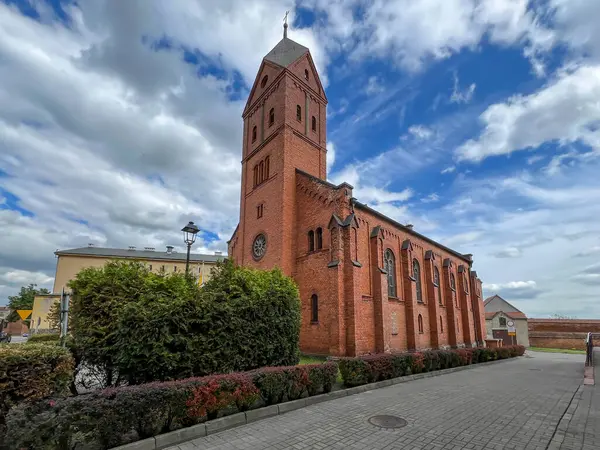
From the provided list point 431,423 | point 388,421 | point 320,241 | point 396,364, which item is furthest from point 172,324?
point 320,241

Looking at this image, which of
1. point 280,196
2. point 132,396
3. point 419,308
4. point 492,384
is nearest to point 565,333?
point 419,308

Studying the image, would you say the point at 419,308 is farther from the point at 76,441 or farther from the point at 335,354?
the point at 76,441

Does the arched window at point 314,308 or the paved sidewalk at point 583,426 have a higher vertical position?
the arched window at point 314,308

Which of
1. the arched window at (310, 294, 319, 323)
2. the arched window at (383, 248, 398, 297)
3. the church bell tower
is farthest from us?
the arched window at (383, 248, 398, 297)

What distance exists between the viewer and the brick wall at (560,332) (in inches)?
1821

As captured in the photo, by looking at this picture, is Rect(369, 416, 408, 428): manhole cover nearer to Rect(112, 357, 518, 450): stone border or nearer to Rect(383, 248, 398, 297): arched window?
Rect(112, 357, 518, 450): stone border

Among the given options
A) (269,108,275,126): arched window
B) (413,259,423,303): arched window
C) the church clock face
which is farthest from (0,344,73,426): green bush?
(413,259,423,303): arched window

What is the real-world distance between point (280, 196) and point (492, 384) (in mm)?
14608

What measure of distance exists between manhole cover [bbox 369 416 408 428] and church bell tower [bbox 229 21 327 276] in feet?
41.7

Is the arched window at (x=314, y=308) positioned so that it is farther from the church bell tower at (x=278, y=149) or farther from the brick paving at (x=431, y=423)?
the brick paving at (x=431, y=423)

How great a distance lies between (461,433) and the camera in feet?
21.3

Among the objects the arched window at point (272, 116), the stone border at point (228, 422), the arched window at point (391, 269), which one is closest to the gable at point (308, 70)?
the arched window at point (272, 116)

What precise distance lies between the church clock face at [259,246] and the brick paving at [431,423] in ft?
42.7

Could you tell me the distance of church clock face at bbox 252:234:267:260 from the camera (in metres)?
22.2
